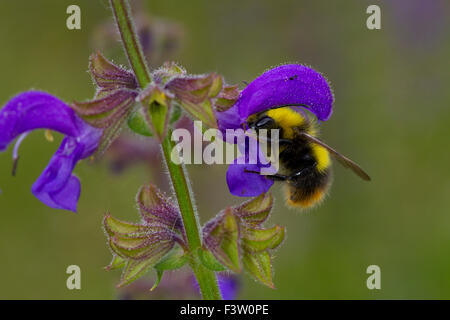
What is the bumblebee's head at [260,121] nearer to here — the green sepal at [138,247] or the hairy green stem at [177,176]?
the hairy green stem at [177,176]

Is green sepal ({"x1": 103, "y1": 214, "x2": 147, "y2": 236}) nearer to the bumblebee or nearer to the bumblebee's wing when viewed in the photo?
the bumblebee

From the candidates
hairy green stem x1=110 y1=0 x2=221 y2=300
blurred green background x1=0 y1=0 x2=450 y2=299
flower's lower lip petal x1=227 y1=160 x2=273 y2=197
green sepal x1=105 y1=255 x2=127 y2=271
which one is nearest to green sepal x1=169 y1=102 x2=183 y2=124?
hairy green stem x1=110 y1=0 x2=221 y2=300

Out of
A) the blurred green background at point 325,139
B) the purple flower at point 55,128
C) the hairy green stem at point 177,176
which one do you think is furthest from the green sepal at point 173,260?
the blurred green background at point 325,139

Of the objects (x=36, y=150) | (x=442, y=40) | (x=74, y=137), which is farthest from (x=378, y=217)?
(x=74, y=137)

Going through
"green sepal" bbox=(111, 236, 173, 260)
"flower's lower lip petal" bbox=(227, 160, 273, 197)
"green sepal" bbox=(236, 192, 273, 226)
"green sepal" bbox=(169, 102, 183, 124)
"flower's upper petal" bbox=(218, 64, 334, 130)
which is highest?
"flower's upper petal" bbox=(218, 64, 334, 130)

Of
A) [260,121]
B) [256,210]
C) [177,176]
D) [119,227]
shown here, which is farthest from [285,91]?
[119,227]

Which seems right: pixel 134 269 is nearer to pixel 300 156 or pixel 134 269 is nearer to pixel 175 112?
pixel 175 112

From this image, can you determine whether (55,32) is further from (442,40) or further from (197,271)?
(197,271)
